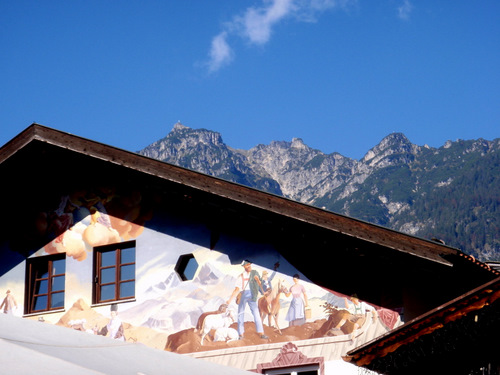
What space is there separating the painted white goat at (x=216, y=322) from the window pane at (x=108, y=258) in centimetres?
218

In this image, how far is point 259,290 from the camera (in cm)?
1225

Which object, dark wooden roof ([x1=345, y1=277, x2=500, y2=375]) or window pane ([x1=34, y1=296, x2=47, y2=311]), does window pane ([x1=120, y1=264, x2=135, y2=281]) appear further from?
dark wooden roof ([x1=345, y1=277, x2=500, y2=375])

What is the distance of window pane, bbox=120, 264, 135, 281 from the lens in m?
13.4

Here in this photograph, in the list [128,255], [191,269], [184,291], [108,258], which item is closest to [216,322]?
[184,291]

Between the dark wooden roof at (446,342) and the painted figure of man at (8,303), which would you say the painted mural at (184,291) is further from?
the dark wooden roof at (446,342)

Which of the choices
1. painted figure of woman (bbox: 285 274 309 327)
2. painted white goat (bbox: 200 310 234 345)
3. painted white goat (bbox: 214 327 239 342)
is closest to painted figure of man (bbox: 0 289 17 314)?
painted white goat (bbox: 200 310 234 345)

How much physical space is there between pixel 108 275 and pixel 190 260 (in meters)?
1.59

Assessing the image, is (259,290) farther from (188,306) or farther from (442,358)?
(442,358)

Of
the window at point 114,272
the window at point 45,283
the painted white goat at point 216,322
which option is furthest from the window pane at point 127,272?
the painted white goat at point 216,322

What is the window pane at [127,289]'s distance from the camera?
43.3 feet

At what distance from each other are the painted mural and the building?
0.02 meters

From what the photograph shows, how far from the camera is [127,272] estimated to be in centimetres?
1342

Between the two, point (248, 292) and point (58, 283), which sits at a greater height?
point (58, 283)

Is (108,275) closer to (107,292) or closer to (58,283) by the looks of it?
(107,292)
